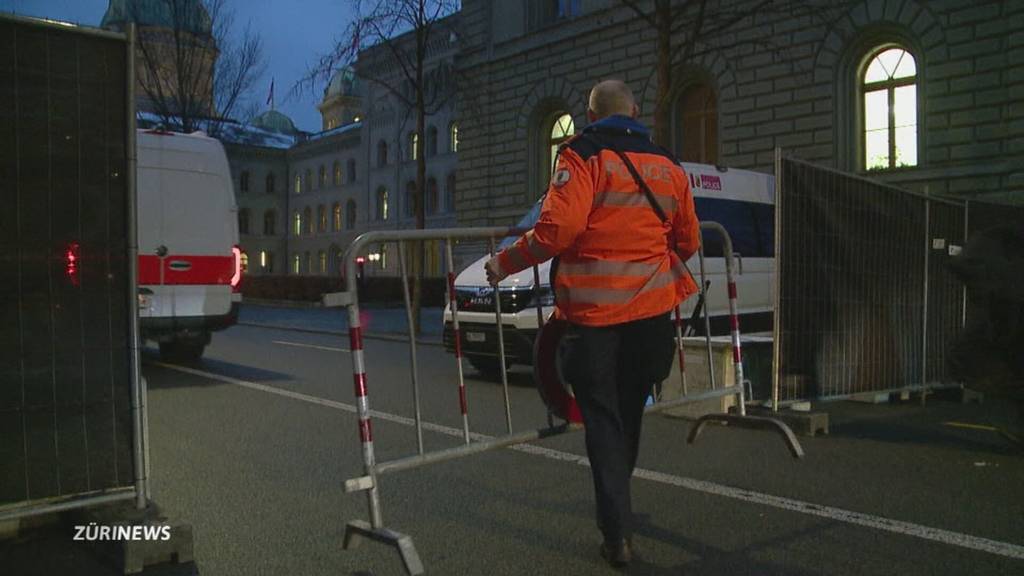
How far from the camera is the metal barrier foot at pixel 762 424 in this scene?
588cm

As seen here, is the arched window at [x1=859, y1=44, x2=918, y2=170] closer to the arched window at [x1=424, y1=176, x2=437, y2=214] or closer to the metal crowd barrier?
the metal crowd barrier

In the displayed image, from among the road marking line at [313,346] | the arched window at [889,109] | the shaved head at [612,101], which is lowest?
the road marking line at [313,346]

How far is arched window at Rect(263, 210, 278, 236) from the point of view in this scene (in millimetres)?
75812

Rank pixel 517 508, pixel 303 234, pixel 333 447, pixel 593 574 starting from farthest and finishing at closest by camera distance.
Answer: pixel 303 234
pixel 333 447
pixel 517 508
pixel 593 574

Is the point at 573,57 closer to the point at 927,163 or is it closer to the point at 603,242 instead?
the point at 927,163

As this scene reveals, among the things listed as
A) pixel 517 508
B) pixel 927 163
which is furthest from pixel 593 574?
pixel 927 163

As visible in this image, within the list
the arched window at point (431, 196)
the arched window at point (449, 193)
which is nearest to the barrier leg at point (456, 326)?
the arched window at point (449, 193)

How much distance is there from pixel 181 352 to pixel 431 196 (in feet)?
135

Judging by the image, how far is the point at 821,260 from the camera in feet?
22.9

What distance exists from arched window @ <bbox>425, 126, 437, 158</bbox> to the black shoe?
1986 inches

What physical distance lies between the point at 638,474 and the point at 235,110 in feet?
109

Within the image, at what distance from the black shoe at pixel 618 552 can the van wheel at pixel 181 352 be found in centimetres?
1018

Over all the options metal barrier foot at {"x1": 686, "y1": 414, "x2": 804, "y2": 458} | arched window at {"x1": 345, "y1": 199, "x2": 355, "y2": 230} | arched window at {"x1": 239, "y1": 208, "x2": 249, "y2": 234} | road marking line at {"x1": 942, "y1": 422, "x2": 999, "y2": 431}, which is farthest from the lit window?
arched window at {"x1": 239, "y1": 208, "x2": 249, "y2": 234}

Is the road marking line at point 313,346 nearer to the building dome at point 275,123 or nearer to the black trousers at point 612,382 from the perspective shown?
the black trousers at point 612,382
